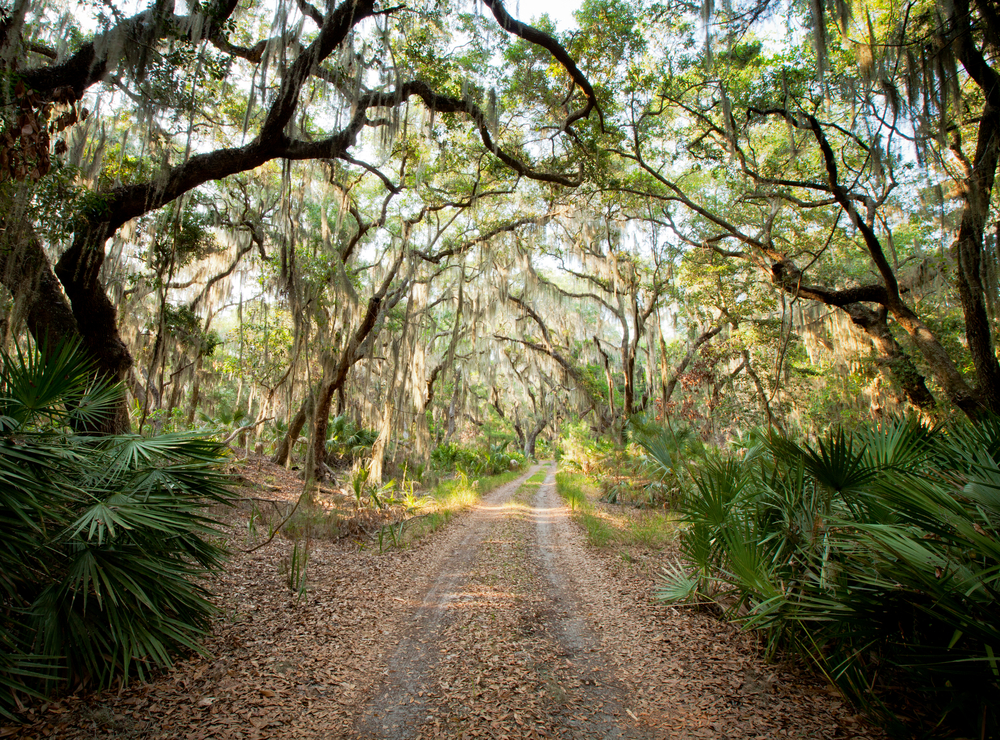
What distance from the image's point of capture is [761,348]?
13305 mm

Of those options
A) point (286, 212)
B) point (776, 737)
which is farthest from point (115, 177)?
point (776, 737)

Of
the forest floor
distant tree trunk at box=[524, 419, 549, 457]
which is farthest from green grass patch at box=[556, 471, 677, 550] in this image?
distant tree trunk at box=[524, 419, 549, 457]

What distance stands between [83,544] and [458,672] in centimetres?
239

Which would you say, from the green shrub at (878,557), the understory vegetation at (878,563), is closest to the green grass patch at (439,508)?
the understory vegetation at (878,563)

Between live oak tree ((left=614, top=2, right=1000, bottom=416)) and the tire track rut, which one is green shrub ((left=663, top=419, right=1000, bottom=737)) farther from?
live oak tree ((left=614, top=2, right=1000, bottom=416))

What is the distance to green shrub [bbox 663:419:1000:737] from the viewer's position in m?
1.86

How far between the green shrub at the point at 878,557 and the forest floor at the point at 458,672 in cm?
38

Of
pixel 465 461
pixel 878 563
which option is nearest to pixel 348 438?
pixel 465 461

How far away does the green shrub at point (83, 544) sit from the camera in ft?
7.60

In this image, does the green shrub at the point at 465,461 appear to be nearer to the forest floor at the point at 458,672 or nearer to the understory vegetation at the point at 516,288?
the understory vegetation at the point at 516,288

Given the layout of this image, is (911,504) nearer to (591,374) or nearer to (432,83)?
(432,83)

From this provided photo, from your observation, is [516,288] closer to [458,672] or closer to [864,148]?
[864,148]

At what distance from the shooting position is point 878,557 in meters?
2.23

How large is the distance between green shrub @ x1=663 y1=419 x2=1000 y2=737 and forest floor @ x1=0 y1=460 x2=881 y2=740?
38cm
